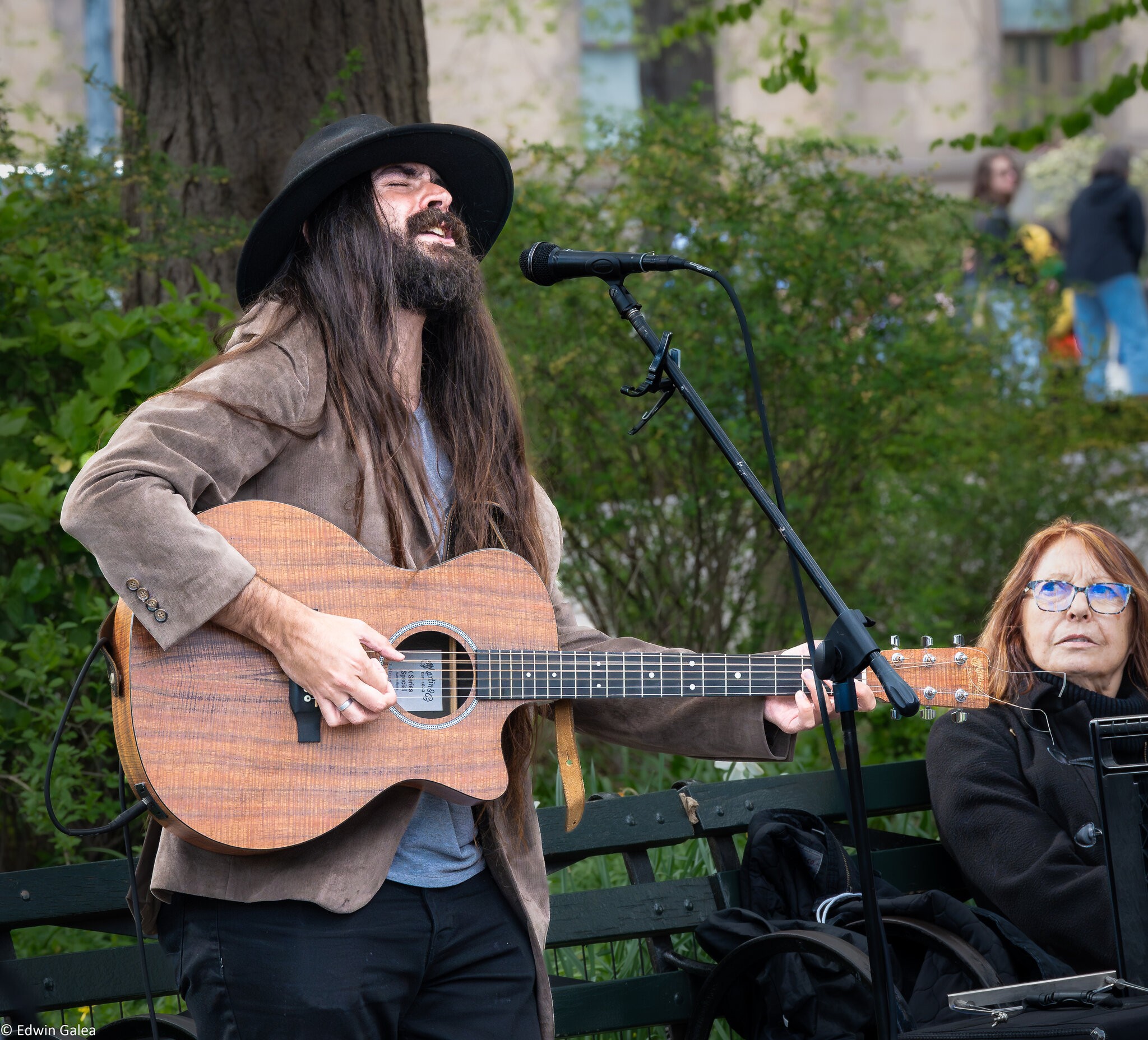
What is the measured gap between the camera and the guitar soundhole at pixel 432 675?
8.30ft

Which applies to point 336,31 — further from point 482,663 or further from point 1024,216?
point 1024,216

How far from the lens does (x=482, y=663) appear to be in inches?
102

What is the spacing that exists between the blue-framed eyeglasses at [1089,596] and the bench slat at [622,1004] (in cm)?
145

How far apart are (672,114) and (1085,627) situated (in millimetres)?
3126

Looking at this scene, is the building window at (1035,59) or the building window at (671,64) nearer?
the building window at (671,64)

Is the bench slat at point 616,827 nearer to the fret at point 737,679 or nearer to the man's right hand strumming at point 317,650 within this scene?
the fret at point 737,679

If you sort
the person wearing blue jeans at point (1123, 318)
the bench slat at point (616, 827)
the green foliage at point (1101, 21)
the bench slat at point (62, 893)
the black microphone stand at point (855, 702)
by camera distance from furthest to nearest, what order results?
the person wearing blue jeans at point (1123, 318) → the green foliage at point (1101, 21) → the bench slat at point (616, 827) → the bench slat at point (62, 893) → the black microphone stand at point (855, 702)

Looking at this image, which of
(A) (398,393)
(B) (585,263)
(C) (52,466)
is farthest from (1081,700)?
(C) (52,466)

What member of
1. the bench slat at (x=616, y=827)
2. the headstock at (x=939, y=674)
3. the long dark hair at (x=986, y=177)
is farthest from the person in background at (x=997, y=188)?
the headstock at (x=939, y=674)

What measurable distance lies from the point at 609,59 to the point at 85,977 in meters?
14.9

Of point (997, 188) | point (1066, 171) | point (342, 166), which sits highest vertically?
point (1066, 171)

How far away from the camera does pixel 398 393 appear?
8.91ft

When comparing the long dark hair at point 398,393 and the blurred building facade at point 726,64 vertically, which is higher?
the blurred building facade at point 726,64

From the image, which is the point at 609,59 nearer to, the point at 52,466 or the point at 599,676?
the point at 52,466
